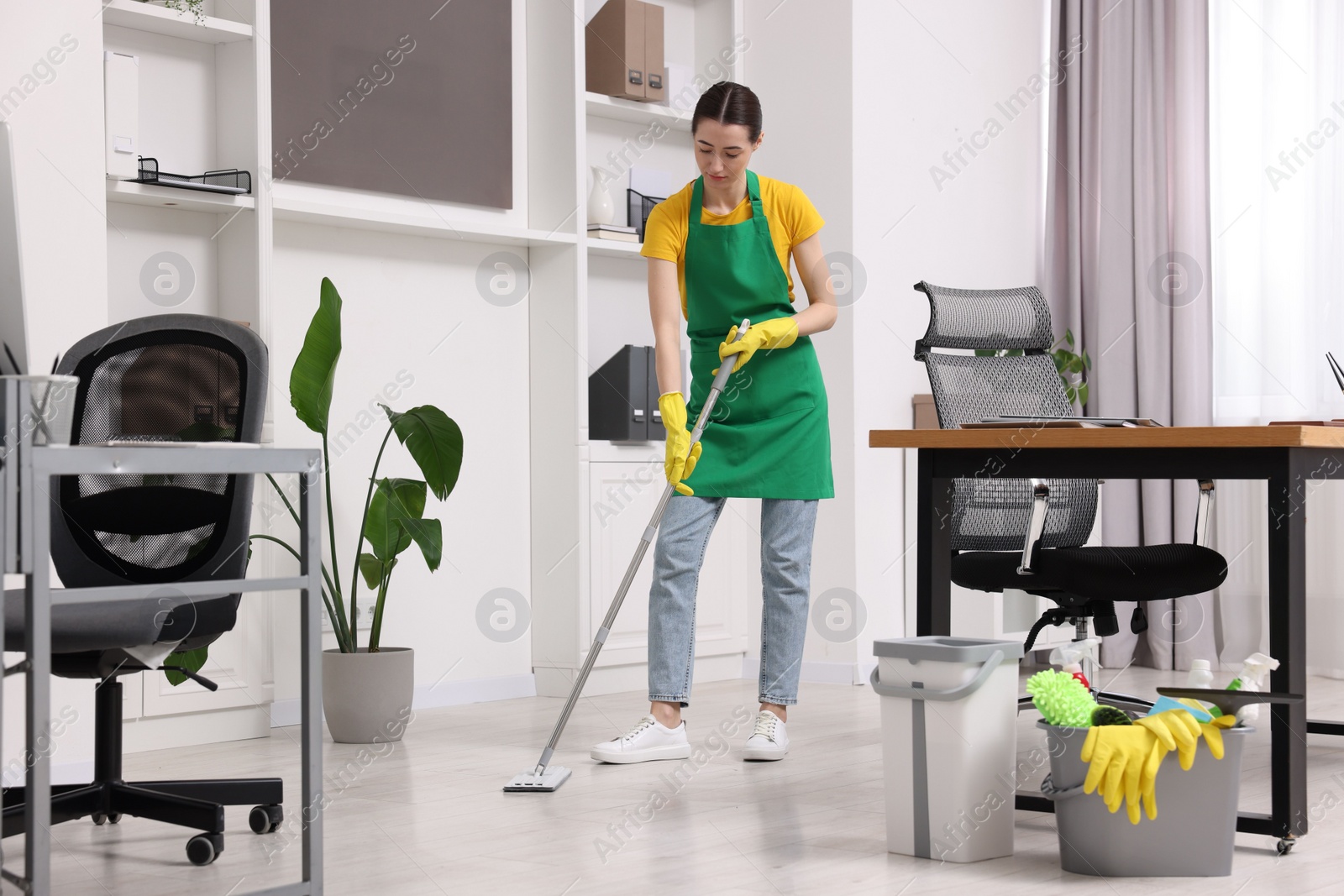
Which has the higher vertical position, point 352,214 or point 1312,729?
point 352,214

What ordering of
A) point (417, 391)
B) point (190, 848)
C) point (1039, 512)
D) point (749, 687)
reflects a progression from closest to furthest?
point (190, 848)
point (1039, 512)
point (417, 391)
point (749, 687)

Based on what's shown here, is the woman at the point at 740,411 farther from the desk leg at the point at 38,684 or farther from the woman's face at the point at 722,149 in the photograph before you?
the desk leg at the point at 38,684

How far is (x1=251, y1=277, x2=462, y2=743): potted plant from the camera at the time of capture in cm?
313

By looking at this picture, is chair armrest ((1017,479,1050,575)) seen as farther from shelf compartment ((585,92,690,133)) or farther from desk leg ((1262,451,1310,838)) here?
shelf compartment ((585,92,690,133))

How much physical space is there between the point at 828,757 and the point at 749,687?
3.99 ft

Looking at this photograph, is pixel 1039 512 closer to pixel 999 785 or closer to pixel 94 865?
pixel 999 785

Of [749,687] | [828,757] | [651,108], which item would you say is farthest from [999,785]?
[651,108]

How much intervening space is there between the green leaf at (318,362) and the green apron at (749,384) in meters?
0.83

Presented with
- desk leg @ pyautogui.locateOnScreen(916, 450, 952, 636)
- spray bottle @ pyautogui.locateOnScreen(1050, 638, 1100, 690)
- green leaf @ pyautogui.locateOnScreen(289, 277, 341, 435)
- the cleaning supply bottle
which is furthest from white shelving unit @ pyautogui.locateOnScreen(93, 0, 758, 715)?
the cleaning supply bottle

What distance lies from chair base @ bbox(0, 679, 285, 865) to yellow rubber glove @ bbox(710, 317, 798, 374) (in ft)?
3.92

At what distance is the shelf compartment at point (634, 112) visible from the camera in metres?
4.09

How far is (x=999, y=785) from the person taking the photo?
2.09m

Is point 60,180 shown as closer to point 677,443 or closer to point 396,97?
point 396,97

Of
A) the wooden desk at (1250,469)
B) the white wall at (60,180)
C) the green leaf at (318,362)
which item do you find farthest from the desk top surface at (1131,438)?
the white wall at (60,180)
